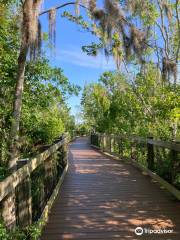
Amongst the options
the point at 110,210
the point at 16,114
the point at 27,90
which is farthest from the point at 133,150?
the point at 16,114

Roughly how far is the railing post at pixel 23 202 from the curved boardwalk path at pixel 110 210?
1.85 feet

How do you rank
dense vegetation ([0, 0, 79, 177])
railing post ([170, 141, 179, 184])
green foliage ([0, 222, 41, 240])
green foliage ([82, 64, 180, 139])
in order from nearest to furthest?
green foliage ([0, 222, 41, 240])
railing post ([170, 141, 179, 184])
dense vegetation ([0, 0, 79, 177])
green foliage ([82, 64, 180, 139])

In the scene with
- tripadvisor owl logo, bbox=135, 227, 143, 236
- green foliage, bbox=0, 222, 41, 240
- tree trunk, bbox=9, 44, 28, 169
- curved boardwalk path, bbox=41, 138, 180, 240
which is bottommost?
tripadvisor owl logo, bbox=135, 227, 143, 236

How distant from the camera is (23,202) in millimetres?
3619

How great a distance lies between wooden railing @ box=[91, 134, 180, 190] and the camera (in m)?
6.15

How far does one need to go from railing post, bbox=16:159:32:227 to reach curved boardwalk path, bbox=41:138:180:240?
0.57m

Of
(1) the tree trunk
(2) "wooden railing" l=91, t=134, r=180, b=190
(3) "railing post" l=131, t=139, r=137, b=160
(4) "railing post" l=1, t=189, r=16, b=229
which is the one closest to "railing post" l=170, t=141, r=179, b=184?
(2) "wooden railing" l=91, t=134, r=180, b=190

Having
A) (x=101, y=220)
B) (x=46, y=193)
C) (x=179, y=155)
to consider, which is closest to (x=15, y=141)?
→ (x=46, y=193)

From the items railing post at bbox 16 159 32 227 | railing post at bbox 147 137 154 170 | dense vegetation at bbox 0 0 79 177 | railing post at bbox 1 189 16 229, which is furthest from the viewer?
railing post at bbox 147 137 154 170

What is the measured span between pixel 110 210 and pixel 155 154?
9.79 ft

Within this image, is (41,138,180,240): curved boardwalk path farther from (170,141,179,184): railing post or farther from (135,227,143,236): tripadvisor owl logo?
(170,141,179,184): railing post

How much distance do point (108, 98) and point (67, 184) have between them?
16709 millimetres

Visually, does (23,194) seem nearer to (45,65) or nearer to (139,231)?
(139,231)

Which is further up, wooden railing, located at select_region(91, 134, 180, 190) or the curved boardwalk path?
wooden railing, located at select_region(91, 134, 180, 190)
